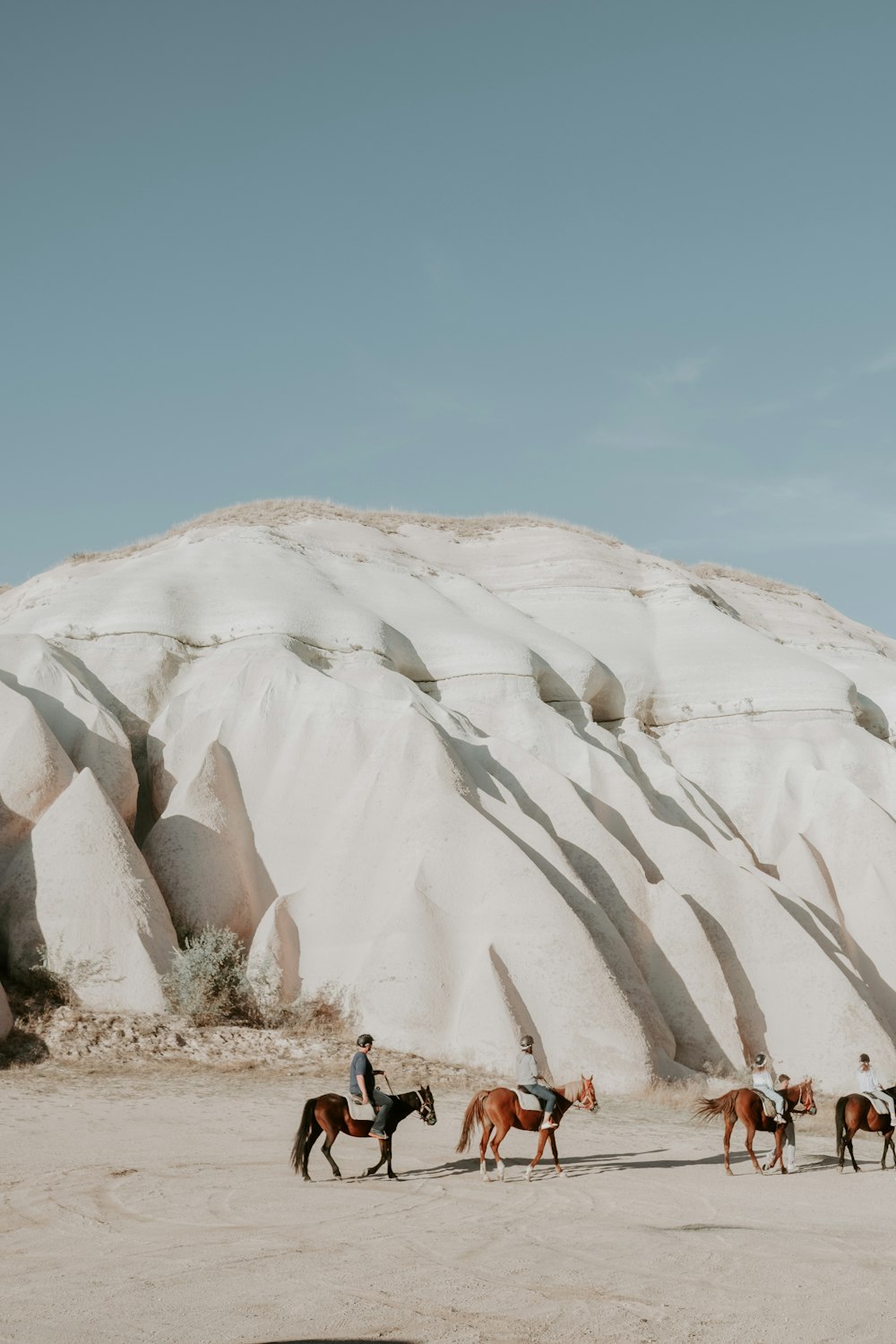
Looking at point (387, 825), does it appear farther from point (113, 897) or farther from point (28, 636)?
point (28, 636)

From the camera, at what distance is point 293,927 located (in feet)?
67.9

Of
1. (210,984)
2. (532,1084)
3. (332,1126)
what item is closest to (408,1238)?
(332,1126)

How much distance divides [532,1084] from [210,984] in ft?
24.9

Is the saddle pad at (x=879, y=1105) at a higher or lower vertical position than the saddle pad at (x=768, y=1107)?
higher

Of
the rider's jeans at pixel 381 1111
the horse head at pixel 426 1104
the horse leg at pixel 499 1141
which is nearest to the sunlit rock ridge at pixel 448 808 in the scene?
the horse leg at pixel 499 1141

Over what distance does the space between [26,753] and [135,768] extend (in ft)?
11.9

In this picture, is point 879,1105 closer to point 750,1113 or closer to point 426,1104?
point 750,1113

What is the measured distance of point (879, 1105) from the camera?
14.0 m

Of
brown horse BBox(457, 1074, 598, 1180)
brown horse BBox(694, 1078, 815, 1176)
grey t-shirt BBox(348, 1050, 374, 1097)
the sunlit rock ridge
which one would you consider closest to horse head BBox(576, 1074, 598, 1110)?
brown horse BBox(457, 1074, 598, 1180)

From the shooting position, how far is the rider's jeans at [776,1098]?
13.2 m

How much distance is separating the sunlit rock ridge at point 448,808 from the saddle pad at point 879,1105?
4241 millimetres

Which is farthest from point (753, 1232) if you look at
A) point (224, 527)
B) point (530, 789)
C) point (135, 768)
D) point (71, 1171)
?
point (224, 527)

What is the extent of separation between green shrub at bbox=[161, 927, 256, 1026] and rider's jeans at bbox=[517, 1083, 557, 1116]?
7371 millimetres

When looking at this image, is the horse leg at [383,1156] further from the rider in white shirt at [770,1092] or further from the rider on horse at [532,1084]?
the rider in white shirt at [770,1092]
